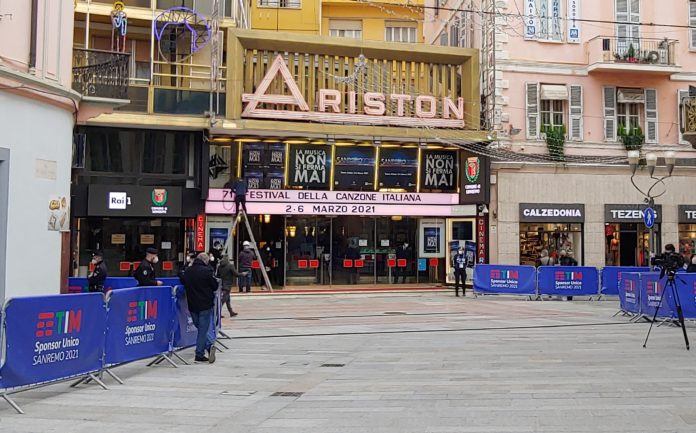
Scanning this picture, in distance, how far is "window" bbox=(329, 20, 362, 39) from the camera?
3503 cm

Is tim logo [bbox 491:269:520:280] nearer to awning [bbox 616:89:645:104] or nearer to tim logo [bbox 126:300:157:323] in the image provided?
awning [bbox 616:89:645:104]

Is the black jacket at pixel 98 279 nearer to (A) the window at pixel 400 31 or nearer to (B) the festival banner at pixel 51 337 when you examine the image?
(B) the festival banner at pixel 51 337

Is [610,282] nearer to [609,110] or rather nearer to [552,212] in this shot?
[552,212]

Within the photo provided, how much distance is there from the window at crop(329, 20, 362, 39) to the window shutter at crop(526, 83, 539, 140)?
10539mm

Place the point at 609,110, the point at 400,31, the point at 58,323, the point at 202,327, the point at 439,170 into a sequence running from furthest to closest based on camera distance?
1. the point at 400,31
2. the point at 439,170
3. the point at 609,110
4. the point at 202,327
5. the point at 58,323

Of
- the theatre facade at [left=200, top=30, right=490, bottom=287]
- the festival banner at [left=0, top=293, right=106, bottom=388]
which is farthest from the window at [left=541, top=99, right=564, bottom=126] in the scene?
the festival banner at [left=0, top=293, right=106, bottom=388]

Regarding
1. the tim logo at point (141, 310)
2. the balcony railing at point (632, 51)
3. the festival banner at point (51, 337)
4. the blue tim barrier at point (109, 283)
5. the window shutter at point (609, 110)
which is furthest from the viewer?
the window shutter at point (609, 110)

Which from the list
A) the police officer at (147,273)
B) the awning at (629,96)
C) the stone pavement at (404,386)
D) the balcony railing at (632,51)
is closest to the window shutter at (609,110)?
the awning at (629,96)

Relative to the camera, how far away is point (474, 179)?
1096 inches

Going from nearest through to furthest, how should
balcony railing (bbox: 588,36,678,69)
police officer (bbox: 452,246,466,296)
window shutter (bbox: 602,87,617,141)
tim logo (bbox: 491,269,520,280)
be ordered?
tim logo (bbox: 491,269,520,280) → police officer (bbox: 452,246,466,296) → balcony railing (bbox: 588,36,678,69) → window shutter (bbox: 602,87,617,141)

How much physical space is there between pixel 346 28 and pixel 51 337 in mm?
29278

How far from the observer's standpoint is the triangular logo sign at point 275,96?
2572 cm

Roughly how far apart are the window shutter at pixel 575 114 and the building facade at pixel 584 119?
4 cm

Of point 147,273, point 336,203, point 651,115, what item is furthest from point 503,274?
point 147,273
